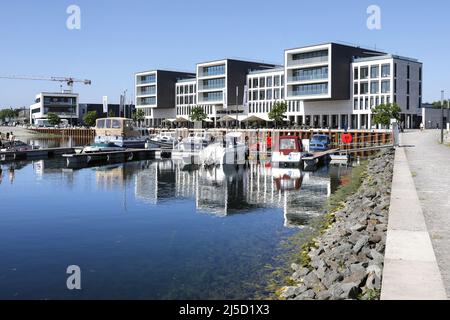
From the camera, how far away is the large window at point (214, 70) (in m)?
123

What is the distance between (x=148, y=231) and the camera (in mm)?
19438

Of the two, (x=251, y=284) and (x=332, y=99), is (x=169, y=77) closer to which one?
(x=332, y=99)

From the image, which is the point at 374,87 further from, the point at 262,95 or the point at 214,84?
the point at 214,84

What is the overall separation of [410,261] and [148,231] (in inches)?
467

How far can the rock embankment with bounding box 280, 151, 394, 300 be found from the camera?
9508 mm

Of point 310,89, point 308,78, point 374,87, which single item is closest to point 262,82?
point 308,78

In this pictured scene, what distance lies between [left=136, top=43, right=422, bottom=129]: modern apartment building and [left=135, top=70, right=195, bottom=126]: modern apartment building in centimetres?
2618

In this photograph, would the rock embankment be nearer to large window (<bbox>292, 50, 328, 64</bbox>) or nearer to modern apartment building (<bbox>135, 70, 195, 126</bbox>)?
large window (<bbox>292, 50, 328, 64</bbox>)

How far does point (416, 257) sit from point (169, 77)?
137 metres

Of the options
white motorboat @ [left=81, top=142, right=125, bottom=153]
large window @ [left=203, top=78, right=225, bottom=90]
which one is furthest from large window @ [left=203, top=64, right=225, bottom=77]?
white motorboat @ [left=81, top=142, right=125, bottom=153]

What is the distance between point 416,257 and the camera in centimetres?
983

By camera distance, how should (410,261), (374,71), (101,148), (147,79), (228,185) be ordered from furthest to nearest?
(147,79), (374,71), (101,148), (228,185), (410,261)

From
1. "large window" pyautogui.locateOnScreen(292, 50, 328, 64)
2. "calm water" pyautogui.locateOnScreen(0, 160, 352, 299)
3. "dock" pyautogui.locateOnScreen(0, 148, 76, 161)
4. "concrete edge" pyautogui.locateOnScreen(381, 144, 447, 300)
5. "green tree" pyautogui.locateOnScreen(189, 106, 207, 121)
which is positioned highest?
"large window" pyautogui.locateOnScreen(292, 50, 328, 64)
